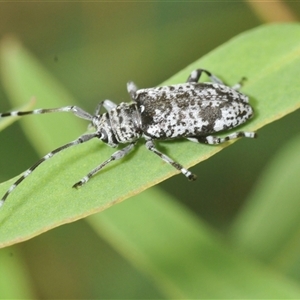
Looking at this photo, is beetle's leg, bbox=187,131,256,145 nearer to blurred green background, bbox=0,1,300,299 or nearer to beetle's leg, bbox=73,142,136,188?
beetle's leg, bbox=73,142,136,188

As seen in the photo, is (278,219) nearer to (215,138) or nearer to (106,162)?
(215,138)

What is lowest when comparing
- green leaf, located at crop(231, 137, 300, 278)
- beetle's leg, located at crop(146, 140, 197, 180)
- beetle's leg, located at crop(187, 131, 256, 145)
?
green leaf, located at crop(231, 137, 300, 278)

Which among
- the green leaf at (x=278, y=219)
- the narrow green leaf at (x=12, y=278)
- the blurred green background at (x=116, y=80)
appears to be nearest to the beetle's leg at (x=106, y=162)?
the blurred green background at (x=116, y=80)

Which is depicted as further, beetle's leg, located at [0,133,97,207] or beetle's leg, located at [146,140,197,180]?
beetle's leg, located at [146,140,197,180]

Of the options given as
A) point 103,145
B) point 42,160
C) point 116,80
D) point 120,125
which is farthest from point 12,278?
point 116,80

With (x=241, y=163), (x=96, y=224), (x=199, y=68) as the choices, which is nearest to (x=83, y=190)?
(x=96, y=224)

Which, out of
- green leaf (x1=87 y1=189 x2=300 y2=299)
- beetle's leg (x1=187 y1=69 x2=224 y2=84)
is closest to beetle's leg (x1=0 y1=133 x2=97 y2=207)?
green leaf (x1=87 y1=189 x2=300 y2=299)
